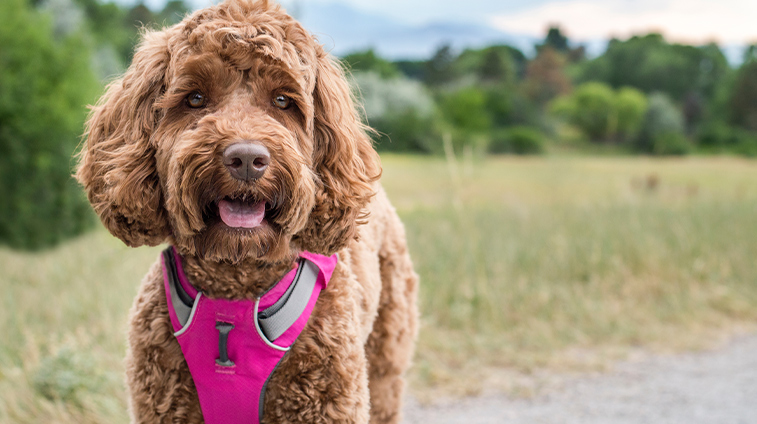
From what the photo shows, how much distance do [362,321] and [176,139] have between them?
1182 millimetres

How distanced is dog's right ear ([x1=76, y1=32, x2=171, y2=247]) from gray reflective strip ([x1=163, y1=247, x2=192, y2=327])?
0.11 metres

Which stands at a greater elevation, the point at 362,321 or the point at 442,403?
the point at 362,321

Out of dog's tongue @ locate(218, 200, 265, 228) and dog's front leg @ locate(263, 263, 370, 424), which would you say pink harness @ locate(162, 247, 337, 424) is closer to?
dog's front leg @ locate(263, 263, 370, 424)

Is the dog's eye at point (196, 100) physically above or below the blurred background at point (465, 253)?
above

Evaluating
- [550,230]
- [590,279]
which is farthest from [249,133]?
[550,230]

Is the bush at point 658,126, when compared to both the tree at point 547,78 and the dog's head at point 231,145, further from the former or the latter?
the dog's head at point 231,145

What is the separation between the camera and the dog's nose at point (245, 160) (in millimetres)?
1896

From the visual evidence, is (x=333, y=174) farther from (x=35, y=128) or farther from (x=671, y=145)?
(x=671, y=145)

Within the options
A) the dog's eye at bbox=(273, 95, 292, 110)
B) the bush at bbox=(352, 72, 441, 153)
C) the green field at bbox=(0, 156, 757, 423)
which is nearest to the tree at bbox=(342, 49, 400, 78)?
the bush at bbox=(352, 72, 441, 153)

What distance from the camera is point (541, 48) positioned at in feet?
92.5

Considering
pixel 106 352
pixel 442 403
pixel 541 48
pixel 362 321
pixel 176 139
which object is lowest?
pixel 442 403

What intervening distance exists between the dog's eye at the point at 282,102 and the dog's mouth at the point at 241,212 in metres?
0.40

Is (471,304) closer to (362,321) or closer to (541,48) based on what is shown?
(362,321)

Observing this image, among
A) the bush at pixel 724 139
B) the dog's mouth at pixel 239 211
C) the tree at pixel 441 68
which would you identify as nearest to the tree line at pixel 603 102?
the bush at pixel 724 139
